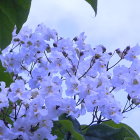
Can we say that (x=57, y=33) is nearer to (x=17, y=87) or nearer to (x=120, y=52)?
(x=120, y=52)

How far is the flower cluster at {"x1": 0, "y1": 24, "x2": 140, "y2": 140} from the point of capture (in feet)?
3.18

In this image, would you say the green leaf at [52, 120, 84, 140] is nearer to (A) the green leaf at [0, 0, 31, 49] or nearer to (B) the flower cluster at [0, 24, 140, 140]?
(B) the flower cluster at [0, 24, 140, 140]

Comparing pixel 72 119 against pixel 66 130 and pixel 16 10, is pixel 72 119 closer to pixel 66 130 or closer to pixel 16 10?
pixel 66 130

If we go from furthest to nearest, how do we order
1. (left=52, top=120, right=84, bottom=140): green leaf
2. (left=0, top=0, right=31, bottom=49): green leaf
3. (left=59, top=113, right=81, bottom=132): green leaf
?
(left=59, top=113, right=81, bottom=132): green leaf < (left=52, top=120, right=84, bottom=140): green leaf < (left=0, top=0, right=31, bottom=49): green leaf

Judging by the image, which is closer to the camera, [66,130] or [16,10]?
[16,10]

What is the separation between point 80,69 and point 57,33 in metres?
0.47

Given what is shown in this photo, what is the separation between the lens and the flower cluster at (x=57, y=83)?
0.97m

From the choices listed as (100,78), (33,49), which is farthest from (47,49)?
(100,78)

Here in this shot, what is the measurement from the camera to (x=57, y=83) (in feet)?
3.77

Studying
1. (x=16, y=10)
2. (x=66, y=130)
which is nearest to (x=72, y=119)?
(x=66, y=130)

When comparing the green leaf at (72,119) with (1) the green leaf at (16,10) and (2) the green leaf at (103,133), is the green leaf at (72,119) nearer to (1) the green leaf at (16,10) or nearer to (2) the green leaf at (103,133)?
(2) the green leaf at (103,133)

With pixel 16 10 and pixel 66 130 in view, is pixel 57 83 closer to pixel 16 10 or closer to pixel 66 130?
pixel 66 130

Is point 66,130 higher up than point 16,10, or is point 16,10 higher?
point 16,10

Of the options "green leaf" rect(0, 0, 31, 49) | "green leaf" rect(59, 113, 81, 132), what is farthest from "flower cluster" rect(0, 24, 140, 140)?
"green leaf" rect(0, 0, 31, 49)
